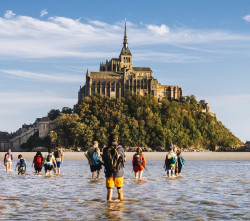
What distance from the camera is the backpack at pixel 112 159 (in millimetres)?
14438

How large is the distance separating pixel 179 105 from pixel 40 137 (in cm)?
4648

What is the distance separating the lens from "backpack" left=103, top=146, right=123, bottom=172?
14.4m

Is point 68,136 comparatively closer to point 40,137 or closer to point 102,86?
point 40,137

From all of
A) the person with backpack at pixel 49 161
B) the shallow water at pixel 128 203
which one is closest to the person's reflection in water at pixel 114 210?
the shallow water at pixel 128 203

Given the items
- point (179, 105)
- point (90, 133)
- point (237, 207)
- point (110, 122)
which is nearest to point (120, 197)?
point (237, 207)

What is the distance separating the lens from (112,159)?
14453 mm

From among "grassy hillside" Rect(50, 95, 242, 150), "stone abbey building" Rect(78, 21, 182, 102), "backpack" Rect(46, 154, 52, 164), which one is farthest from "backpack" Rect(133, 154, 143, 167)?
"stone abbey building" Rect(78, 21, 182, 102)

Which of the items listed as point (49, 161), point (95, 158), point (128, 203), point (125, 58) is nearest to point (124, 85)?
point (125, 58)

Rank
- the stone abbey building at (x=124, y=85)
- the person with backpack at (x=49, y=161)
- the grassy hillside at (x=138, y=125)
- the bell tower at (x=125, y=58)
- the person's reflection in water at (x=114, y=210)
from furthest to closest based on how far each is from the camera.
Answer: the bell tower at (x=125, y=58), the stone abbey building at (x=124, y=85), the grassy hillside at (x=138, y=125), the person with backpack at (x=49, y=161), the person's reflection in water at (x=114, y=210)

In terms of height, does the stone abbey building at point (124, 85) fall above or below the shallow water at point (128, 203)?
above

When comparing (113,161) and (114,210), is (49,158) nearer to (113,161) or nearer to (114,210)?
(113,161)

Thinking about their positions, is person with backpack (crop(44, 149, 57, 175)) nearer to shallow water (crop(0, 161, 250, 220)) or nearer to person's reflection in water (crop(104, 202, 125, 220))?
shallow water (crop(0, 161, 250, 220))

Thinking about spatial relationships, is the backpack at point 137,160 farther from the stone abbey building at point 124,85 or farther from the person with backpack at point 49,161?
the stone abbey building at point 124,85

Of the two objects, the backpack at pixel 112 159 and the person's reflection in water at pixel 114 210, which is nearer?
the person's reflection in water at pixel 114 210
